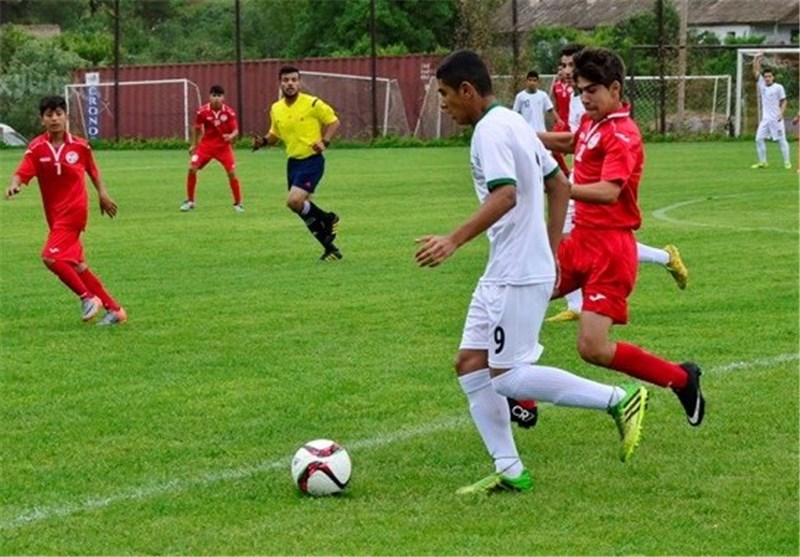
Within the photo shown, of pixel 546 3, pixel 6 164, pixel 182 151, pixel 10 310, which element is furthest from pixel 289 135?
pixel 546 3

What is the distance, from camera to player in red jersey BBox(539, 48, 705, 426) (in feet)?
23.3

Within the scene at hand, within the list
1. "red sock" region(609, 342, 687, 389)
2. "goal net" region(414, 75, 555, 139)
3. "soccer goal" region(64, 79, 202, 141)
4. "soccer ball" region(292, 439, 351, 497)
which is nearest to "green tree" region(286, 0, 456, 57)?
"soccer goal" region(64, 79, 202, 141)

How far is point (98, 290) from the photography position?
1167 centimetres

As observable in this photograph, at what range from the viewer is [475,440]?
24.6ft

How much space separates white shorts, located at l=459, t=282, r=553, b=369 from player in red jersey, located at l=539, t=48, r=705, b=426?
2.25ft

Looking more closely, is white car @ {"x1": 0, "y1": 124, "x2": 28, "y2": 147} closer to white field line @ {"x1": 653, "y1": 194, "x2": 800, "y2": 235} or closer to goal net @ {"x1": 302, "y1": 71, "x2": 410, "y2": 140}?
goal net @ {"x1": 302, "y1": 71, "x2": 410, "y2": 140}

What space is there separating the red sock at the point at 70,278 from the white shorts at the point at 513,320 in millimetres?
5849

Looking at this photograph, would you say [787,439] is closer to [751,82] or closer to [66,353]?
[66,353]

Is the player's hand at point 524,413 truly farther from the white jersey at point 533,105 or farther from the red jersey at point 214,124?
the red jersey at point 214,124

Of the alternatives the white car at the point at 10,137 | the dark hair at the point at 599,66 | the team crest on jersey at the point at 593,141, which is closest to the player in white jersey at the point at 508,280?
the dark hair at the point at 599,66

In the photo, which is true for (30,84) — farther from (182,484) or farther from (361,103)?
(182,484)

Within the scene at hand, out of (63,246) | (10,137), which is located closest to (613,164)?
(63,246)

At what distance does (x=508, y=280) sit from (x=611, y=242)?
1.10 metres

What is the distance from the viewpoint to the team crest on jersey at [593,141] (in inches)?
295
